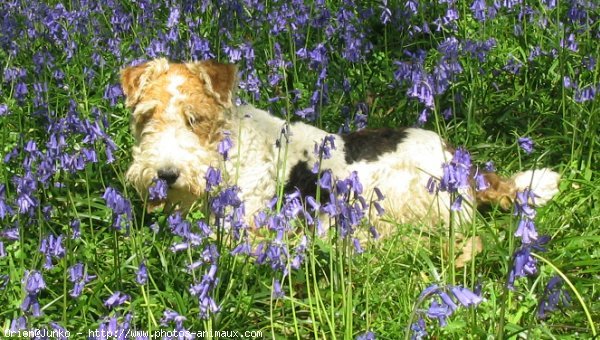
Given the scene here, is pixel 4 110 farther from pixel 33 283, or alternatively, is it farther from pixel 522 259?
pixel 522 259

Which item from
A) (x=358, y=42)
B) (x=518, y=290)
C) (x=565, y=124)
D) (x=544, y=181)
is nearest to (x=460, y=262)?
(x=518, y=290)

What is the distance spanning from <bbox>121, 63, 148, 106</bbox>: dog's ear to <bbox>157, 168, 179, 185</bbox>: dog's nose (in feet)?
1.89

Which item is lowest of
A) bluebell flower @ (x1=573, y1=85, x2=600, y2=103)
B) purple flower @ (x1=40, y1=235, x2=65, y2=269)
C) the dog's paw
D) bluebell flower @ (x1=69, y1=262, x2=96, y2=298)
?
bluebell flower @ (x1=69, y1=262, x2=96, y2=298)

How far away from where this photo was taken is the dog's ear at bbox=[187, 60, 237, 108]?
4691mm

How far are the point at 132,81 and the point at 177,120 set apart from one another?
45 centimetres

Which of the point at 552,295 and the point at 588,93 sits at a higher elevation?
the point at 588,93

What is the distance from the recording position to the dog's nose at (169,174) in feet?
14.2

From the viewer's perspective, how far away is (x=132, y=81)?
4.77 m

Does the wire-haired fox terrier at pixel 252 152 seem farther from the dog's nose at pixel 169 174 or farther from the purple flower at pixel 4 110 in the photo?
the purple flower at pixel 4 110

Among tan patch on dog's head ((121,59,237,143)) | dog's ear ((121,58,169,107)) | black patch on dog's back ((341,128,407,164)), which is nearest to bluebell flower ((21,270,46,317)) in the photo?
tan patch on dog's head ((121,59,237,143))

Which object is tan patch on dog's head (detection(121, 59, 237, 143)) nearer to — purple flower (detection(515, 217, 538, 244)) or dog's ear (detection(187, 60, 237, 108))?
dog's ear (detection(187, 60, 237, 108))

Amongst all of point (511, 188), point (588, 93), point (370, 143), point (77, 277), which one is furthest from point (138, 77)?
point (588, 93)

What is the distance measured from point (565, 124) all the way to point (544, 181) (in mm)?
522

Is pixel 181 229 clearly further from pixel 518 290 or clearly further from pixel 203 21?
pixel 203 21
